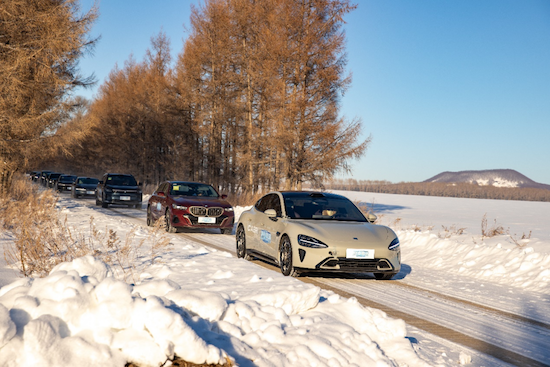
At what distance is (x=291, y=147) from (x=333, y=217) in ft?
48.0

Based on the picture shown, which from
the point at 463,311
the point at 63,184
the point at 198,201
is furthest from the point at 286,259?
the point at 63,184

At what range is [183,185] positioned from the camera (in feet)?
54.3

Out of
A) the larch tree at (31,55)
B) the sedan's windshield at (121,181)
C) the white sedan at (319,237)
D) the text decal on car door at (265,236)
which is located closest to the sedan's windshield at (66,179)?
the sedan's windshield at (121,181)

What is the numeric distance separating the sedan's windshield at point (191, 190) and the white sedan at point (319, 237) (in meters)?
6.25

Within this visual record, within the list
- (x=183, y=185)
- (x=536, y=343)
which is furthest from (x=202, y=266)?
(x=183, y=185)

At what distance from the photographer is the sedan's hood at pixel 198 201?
15.0 metres

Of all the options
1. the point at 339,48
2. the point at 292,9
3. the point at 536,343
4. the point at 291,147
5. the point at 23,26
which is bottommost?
the point at 536,343

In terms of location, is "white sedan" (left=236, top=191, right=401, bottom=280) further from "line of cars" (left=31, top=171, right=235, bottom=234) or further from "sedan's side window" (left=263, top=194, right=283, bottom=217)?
"line of cars" (left=31, top=171, right=235, bottom=234)

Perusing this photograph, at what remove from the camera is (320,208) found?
9602 millimetres

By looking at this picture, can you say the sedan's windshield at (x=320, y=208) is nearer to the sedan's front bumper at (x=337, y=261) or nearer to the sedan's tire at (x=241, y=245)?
the sedan's front bumper at (x=337, y=261)

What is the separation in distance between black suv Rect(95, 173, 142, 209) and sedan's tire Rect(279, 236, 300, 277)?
18.2 metres

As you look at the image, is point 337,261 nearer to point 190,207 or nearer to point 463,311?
point 463,311

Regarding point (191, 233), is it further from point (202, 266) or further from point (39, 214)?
point (202, 266)

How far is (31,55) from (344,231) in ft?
34.7
